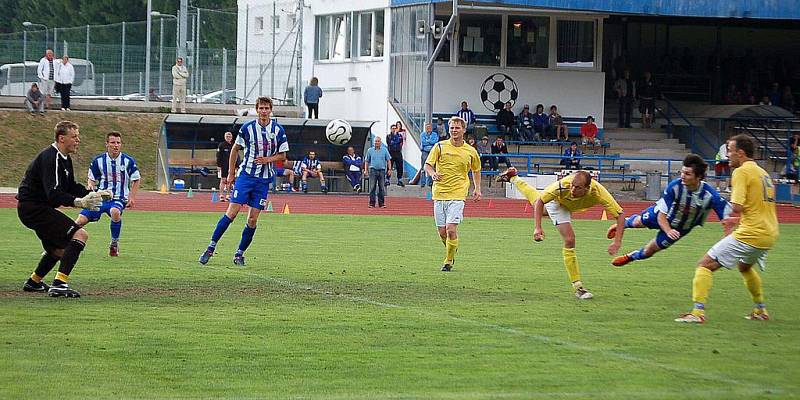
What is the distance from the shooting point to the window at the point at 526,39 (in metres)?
40.6

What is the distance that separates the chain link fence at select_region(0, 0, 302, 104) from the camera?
45250mm

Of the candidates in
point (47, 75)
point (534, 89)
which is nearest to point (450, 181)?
point (534, 89)

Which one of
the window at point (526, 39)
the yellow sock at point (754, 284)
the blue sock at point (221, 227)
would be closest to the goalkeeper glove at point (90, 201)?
the blue sock at point (221, 227)

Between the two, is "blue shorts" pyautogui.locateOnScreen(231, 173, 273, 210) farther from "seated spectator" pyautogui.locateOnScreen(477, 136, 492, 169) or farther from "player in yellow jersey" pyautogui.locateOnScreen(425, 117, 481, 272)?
"seated spectator" pyautogui.locateOnScreen(477, 136, 492, 169)

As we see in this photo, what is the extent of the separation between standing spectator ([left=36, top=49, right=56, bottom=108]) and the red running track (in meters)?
8.16

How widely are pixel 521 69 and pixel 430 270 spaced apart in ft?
87.0

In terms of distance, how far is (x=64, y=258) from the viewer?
1138 cm

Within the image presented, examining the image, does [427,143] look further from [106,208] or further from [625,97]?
[106,208]

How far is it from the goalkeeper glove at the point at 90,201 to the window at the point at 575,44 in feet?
103

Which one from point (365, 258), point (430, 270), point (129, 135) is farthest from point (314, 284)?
point (129, 135)

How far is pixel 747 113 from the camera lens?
42.4m

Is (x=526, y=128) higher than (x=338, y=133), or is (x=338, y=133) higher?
(x=526, y=128)

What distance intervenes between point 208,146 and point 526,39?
38.0ft

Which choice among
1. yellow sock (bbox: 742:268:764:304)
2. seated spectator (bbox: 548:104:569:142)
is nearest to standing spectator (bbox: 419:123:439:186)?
seated spectator (bbox: 548:104:569:142)
